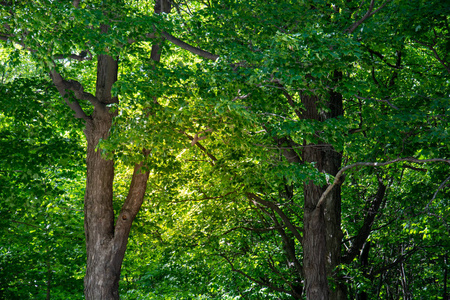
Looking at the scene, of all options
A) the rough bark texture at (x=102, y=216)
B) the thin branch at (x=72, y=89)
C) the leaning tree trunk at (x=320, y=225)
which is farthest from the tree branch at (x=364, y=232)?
the thin branch at (x=72, y=89)

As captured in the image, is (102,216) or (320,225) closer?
(102,216)

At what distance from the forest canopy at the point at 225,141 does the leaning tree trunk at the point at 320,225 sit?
0.04m

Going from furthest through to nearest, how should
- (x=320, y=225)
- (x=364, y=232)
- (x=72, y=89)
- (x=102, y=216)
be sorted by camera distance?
(x=364, y=232), (x=320, y=225), (x=102, y=216), (x=72, y=89)

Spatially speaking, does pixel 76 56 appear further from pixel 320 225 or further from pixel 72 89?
pixel 320 225

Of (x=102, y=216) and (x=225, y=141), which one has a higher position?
(x=225, y=141)

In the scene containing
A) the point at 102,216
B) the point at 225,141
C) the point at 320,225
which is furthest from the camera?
the point at 225,141

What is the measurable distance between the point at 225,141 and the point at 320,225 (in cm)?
252

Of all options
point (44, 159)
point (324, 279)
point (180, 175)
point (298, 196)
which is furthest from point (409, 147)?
point (44, 159)

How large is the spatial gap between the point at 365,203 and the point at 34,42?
379 inches

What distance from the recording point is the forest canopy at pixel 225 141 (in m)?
6.60

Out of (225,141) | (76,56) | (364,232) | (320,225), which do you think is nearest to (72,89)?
(76,56)

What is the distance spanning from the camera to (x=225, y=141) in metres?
8.89

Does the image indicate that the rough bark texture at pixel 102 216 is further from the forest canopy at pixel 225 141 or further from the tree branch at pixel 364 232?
the tree branch at pixel 364 232

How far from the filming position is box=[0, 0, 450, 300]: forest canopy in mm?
6602
